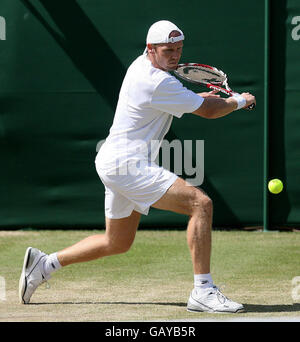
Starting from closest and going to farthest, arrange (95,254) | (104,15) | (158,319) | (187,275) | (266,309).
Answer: (158,319), (266,309), (95,254), (187,275), (104,15)

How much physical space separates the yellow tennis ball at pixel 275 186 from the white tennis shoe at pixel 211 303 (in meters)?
2.87

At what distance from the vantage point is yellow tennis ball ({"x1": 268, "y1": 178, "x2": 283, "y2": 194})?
782 centimetres

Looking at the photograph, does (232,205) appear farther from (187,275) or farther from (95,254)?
(95,254)

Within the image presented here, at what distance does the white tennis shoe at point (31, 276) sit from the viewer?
535 cm

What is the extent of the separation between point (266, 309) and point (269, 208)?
3.11 metres

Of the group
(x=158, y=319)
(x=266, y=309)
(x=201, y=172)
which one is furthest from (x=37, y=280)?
(x=201, y=172)

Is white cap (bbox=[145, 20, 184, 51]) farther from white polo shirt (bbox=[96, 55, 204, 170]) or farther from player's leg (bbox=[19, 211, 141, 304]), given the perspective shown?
player's leg (bbox=[19, 211, 141, 304])

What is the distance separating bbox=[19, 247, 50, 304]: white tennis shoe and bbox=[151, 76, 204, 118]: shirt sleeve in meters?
1.21

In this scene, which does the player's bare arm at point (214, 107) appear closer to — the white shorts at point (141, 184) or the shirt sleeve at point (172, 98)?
the shirt sleeve at point (172, 98)

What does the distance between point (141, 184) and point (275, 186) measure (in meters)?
2.92

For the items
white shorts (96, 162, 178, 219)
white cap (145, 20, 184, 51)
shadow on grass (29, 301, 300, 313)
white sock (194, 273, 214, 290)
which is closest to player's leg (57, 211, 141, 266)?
white shorts (96, 162, 178, 219)

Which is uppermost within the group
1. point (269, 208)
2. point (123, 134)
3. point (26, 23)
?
point (26, 23)

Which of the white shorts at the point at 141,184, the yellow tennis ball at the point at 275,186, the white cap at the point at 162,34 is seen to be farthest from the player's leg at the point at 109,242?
the yellow tennis ball at the point at 275,186

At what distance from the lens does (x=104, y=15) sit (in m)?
8.05
